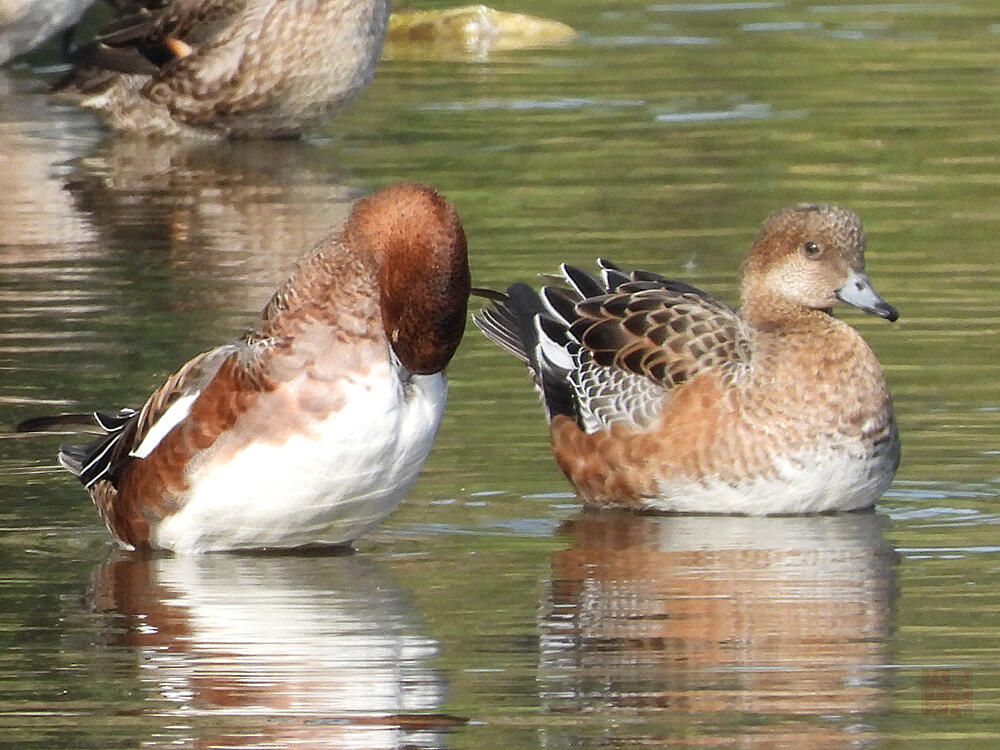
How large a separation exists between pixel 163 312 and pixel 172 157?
413 centimetres

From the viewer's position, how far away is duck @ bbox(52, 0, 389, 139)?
13.5m

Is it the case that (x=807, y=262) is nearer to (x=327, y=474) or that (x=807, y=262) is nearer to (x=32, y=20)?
(x=327, y=474)

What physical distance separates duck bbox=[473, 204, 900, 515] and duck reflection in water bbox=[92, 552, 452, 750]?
1.01m

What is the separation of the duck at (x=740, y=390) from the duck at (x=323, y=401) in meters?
1.07

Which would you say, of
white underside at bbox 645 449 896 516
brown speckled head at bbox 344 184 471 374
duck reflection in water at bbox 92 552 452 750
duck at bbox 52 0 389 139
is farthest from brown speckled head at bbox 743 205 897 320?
duck at bbox 52 0 389 139

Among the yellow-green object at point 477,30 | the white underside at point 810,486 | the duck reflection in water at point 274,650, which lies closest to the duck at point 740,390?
the white underside at point 810,486

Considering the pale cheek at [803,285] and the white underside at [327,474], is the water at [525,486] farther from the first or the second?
the pale cheek at [803,285]

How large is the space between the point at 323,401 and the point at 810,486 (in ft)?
5.35

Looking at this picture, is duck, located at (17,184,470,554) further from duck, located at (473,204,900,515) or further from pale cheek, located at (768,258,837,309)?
pale cheek, located at (768,258,837,309)

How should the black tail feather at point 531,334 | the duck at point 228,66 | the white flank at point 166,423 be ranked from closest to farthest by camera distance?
the white flank at point 166,423
the black tail feather at point 531,334
the duck at point 228,66

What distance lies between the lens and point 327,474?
20.9 ft

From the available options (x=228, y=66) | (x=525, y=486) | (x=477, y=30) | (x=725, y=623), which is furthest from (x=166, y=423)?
(x=477, y=30)

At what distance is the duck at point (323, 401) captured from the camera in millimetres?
6047

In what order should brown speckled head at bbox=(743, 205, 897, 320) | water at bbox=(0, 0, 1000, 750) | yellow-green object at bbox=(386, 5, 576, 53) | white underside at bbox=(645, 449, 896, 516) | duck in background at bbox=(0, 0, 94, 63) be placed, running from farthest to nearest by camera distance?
yellow-green object at bbox=(386, 5, 576, 53) → duck in background at bbox=(0, 0, 94, 63) → brown speckled head at bbox=(743, 205, 897, 320) → white underside at bbox=(645, 449, 896, 516) → water at bbox=(0, 0, 1000, 750)
